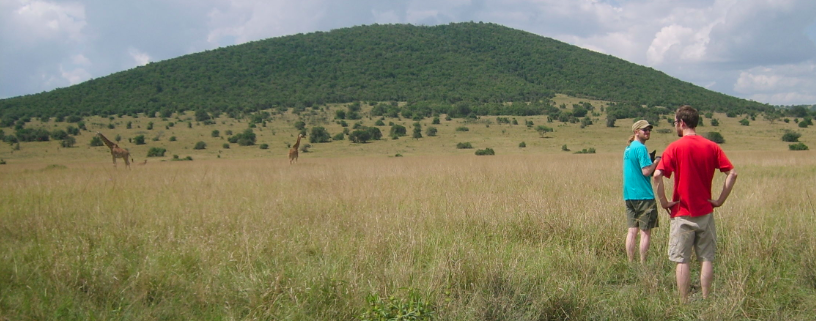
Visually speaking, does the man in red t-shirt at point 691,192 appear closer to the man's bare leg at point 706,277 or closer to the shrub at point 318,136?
the man's bare leg at point 706,277

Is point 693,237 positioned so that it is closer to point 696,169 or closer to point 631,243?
point 696,169

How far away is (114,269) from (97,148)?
115ft

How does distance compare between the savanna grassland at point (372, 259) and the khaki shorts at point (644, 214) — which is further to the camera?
the khaki shorts at point (644, 214)

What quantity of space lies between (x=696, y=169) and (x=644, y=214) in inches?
44.4

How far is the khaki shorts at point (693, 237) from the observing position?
4.04m

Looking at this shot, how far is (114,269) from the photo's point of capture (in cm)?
453

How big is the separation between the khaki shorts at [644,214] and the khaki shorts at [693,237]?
0.86 metres

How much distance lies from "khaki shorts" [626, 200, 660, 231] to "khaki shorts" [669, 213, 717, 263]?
855 mm

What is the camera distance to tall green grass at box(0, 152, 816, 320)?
4023 millimetres

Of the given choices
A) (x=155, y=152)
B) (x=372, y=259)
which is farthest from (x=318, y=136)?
(x=372, y=259)

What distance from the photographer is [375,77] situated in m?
94.9

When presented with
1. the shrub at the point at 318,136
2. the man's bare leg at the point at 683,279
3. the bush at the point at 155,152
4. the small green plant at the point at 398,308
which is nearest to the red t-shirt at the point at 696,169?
the man's bare leg at the point at 683,279

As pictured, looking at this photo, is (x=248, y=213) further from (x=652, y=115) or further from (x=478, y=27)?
(x=478, y=27)

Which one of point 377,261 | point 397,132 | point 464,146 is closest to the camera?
point 377,261
